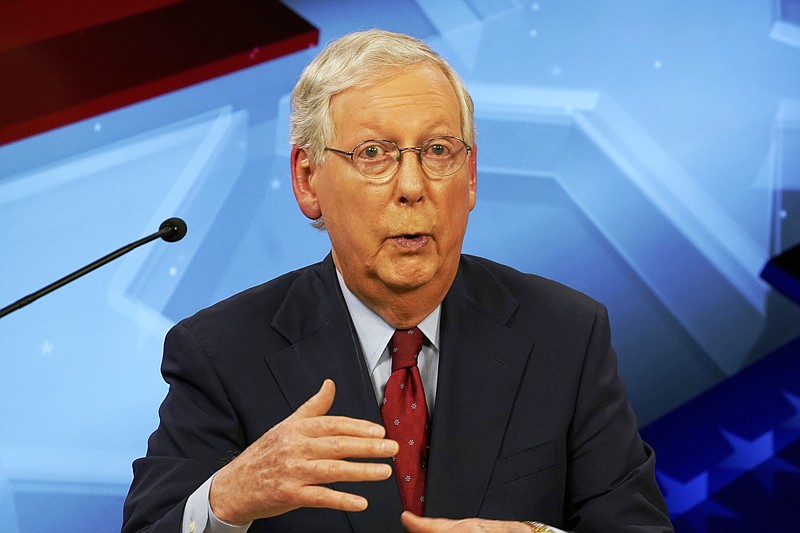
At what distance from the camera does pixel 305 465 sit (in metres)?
1.66

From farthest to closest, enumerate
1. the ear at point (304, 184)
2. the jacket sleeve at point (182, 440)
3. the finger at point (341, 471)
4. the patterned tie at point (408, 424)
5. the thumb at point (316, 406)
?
the ear at point (304, 184) → the patterned tie at point (408, 424) → the jacket sleeve at point (182, 440) → the thumb at point (316, 406) → the finger at point (341, 471)

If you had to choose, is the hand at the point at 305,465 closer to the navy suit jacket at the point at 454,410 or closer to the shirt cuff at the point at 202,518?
the shirt cuff at the point at 202,518

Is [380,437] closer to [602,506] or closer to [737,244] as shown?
[602,506]

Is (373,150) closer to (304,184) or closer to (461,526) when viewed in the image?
(304,184)

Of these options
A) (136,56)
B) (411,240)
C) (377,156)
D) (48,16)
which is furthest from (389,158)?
(48,16)

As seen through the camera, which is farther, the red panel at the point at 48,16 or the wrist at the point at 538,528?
the red panel at the point at 48,16

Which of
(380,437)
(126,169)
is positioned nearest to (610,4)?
(126,169)

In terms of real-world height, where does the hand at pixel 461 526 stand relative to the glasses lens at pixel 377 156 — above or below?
below

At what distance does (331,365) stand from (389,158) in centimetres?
44

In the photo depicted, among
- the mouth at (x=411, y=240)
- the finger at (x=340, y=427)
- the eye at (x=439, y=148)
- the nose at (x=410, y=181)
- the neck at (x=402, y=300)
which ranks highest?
the eye at (x=439, y=148)

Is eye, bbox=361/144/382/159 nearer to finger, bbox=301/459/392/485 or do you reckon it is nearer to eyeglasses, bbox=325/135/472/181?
eyeglasses, bbox=325/135/472/181

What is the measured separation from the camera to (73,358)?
318 centimetres

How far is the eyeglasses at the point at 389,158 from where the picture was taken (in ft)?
6.74

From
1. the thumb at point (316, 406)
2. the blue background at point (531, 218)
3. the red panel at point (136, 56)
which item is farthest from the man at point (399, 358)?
the red panel at point (136, 56)
